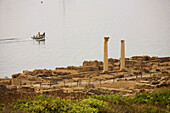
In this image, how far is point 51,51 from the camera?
64500mm

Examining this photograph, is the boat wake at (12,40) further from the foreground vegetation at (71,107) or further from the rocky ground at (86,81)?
the foreground vegetation at (71,107)

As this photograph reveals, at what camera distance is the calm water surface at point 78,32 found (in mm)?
58469

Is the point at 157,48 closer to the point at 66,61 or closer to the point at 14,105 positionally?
the point at 66,61

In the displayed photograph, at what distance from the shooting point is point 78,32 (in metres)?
85.2

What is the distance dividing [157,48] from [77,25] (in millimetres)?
34993

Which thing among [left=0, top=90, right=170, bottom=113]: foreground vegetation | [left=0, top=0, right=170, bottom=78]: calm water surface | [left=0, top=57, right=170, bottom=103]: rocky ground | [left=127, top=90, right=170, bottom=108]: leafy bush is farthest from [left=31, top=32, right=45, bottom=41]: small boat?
[left=0, top=90, right=170, bottom=113]: foreground vegetation

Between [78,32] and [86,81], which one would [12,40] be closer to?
[78,32]

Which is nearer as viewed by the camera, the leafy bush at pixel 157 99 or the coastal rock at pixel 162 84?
the leafy bush at pixel 157 99

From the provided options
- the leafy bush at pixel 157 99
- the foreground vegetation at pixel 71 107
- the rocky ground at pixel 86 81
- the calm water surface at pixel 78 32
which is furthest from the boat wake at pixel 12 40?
the foreground vegetation at pixel 71 107

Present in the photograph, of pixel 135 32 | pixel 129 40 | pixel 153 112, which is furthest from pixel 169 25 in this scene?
pixel 153 112

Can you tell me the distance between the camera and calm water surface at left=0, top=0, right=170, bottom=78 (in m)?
58.5

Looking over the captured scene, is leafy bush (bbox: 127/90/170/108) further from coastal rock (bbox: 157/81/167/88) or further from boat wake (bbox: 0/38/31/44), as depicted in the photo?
boat wake (bbox: 0/38/31/44)

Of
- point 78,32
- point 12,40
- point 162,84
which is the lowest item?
point 162,84

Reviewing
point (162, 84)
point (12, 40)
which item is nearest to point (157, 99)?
point (162, 84)
